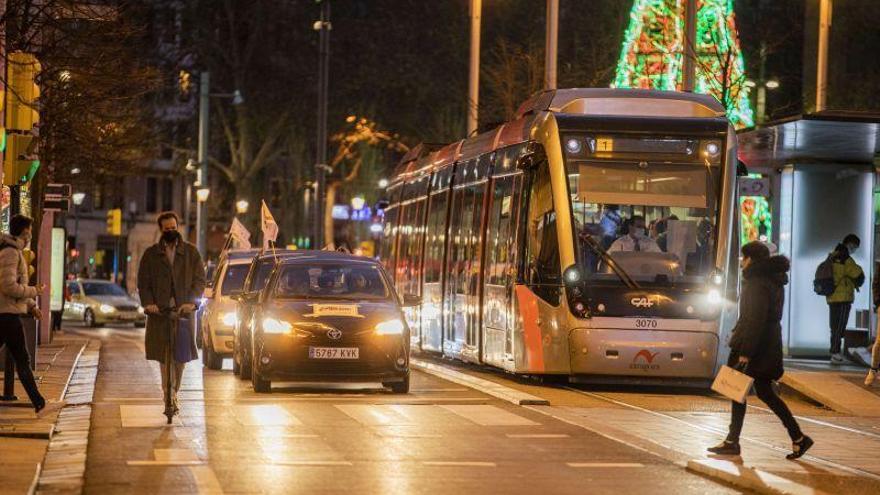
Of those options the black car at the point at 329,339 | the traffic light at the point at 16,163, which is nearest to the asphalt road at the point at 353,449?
the black car at the point at 329,339

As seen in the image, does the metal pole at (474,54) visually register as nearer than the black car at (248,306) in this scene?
No

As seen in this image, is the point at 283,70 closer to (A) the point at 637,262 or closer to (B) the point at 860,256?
(B) the point at 860,256

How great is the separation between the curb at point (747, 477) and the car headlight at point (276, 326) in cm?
790

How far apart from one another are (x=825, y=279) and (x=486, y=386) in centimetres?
907

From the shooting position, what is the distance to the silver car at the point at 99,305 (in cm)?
5594

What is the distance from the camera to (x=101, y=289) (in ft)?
189

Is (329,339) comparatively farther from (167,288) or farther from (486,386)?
(167,288)

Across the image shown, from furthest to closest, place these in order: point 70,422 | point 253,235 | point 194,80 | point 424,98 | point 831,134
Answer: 1. point 253,235
2. point 424,98
3. point 194,80
4. point 831,134
5. point 70,422

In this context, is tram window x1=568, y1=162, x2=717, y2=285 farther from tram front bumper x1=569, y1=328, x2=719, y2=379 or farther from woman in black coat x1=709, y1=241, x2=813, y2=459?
woman in black coat x1=709, y1=241, x2=813, y2=459

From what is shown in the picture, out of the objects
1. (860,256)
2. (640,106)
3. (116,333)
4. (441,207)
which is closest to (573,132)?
(640,106)

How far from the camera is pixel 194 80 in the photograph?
2549 inches

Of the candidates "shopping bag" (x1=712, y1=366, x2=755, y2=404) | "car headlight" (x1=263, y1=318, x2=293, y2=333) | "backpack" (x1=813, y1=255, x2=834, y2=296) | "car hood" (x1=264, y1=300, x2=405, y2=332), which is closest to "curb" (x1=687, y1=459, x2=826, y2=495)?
"shopping bag" (x1=712, y1=366, x2=755, y2=404)

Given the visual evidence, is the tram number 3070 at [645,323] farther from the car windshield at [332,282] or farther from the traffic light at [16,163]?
the traffic light at [16,163]

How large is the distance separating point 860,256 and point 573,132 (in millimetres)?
10142
